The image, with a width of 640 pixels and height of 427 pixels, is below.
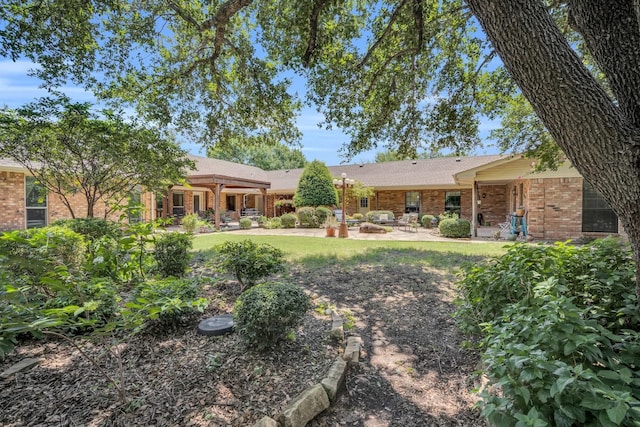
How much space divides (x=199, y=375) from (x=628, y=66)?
12.7 ft

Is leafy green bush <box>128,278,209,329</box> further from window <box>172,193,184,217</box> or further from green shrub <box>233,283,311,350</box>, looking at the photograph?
window <box>172,193,184,217</box>

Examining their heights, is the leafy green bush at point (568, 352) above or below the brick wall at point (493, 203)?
below

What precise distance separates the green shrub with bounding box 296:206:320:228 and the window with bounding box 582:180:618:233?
39.2 feet

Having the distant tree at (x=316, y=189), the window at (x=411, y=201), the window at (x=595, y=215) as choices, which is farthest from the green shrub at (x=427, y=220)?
the window at (x=595, y=215)

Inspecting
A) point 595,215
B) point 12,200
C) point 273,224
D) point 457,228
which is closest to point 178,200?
point 273,224

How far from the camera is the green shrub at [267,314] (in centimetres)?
282

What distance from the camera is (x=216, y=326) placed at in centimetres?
342

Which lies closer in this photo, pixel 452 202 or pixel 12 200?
pixel 12 200

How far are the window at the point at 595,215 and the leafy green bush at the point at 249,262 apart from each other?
12581mm

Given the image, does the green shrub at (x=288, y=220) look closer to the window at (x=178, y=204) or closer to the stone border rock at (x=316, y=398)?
the window at (x=178, y=204)

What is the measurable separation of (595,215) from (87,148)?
16204 millimetres

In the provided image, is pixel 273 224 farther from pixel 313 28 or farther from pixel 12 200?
pixel 313 28

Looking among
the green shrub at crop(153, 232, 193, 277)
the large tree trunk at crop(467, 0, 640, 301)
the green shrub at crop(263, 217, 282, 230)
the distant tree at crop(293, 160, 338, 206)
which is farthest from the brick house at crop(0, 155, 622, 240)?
the large tree trunk at crop(467, 0, 640, 301)

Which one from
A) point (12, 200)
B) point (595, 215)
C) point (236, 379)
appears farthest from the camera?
point (595, 215)
